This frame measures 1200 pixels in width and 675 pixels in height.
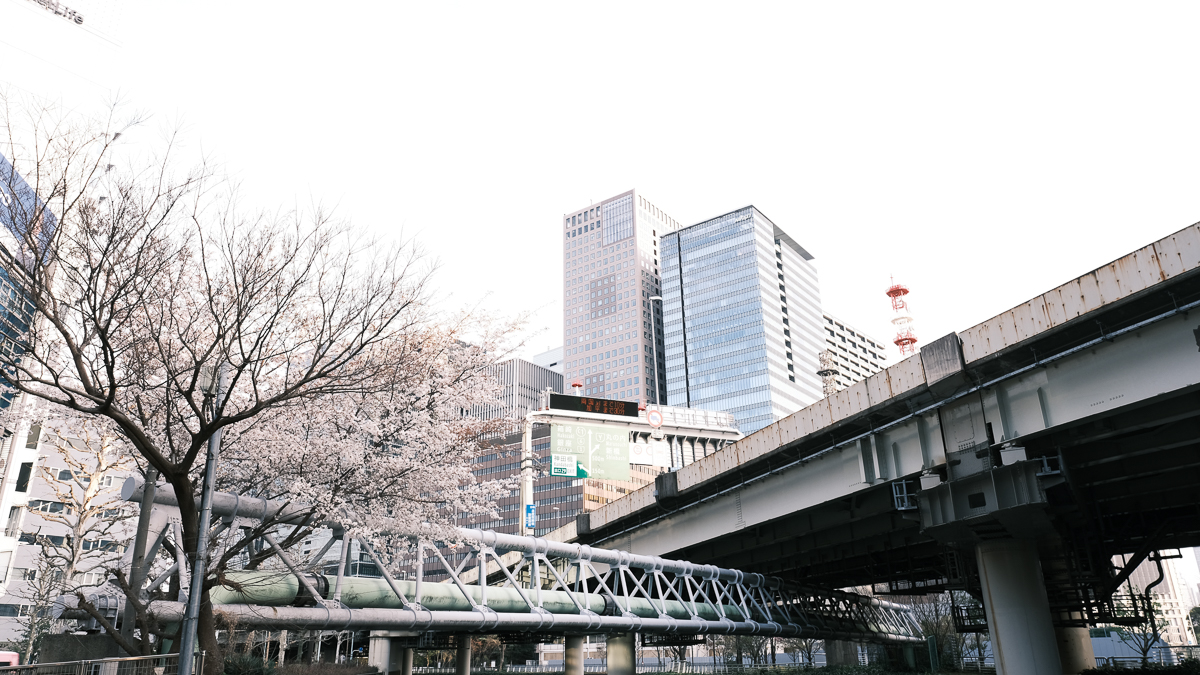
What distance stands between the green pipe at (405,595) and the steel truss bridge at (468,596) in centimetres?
3

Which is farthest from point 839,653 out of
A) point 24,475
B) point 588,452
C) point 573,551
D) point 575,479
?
point 575,479

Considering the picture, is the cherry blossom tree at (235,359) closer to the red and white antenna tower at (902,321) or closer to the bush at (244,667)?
the bush at (244,667)

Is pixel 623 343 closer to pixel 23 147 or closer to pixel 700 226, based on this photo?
pixel 700 226

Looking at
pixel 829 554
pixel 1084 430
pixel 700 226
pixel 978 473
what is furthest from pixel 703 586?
pixel 700 226

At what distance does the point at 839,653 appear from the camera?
4878 cm

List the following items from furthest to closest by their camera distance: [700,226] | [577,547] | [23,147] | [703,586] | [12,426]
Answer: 1. [700,226]
2. [703,586]
3. [577,547]
4. [12,426]
5. [23,147]

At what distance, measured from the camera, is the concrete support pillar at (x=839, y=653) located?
157 ft

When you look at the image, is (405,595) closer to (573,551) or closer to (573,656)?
(573,551)

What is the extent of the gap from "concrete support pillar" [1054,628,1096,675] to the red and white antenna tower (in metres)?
67.4

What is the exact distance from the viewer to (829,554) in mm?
29844

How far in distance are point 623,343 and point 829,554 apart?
170083 mm

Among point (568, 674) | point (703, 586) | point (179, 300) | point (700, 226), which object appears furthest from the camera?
point (700, 226)

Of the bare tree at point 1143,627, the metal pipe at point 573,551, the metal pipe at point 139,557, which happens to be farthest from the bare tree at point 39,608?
the bare tree at point 1143,627

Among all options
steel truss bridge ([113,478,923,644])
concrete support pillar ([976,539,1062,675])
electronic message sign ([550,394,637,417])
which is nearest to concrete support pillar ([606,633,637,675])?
steel truss bridge ([113,478,923,644])
